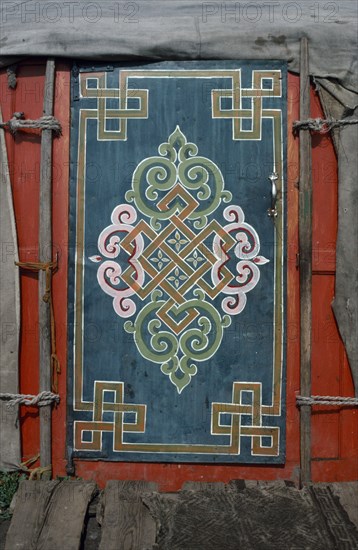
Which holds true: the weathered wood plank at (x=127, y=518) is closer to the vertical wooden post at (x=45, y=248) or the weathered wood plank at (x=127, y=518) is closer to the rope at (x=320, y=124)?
the vertical wooden post at (x=45, y=248)

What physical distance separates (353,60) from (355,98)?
0.21 meters

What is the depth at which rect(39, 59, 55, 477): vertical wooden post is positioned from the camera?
3545mm

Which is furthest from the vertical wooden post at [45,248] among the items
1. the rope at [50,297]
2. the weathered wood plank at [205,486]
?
the weathered wood plank at [205,486]

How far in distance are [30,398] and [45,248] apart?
85cm

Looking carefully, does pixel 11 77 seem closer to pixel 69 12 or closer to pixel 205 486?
pixel 69 12

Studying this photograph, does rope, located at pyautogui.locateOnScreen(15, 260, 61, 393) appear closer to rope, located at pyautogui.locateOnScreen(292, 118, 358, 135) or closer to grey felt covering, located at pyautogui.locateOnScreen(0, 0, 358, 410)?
grey felt covering, located at pyautogui.locateOnScreen(0, 0, 358, 410)

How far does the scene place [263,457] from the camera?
3562 millimetres

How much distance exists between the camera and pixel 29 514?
3121mm

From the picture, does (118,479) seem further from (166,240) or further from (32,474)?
(166,240)

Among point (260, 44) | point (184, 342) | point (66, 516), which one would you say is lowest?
point (66, 516)

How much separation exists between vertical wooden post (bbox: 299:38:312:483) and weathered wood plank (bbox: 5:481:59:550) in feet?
4.58

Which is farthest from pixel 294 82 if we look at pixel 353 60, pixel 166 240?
pixel 166 240

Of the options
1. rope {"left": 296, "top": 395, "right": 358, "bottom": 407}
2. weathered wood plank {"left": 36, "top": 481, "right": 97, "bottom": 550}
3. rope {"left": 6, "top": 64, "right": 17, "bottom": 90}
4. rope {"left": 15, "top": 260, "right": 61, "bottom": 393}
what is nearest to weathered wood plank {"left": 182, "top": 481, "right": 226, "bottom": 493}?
weathered wood plank {"left": 36, "top": 481, "right": 97, "bottom": 550}

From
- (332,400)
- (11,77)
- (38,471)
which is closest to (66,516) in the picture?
(38,471)
